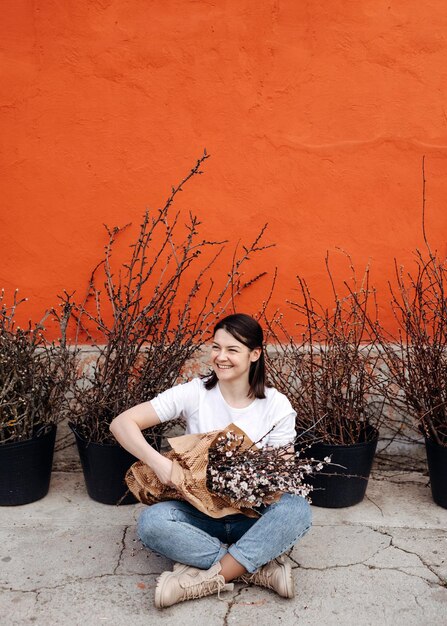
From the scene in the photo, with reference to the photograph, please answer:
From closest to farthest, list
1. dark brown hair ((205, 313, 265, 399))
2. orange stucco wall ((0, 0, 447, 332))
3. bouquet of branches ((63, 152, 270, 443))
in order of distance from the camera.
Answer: dark brown hair ((205, 313, 265, 399)) < bouquet of branches ((63, 152, 270, 443)) < orange stucco wall ((0, 0, 447, 332))

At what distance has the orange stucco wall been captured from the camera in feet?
13.0

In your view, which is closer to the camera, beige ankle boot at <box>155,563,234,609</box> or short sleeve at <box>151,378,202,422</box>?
beige ankle boot at <box>155,563,234,609</box>

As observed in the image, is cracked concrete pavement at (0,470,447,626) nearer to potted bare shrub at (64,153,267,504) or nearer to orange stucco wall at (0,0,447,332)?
potted bare shrub at (64,153,267,504)

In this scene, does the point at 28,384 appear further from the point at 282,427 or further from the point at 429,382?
the point at 429,382

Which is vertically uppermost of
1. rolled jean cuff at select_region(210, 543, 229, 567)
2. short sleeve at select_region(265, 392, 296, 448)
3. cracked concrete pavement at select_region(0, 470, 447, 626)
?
short sleeve at select_region(265, 392, 296, 448)

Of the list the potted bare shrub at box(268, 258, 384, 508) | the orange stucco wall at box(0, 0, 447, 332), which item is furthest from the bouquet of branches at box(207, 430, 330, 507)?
the orange stucco wall at box(0, 0, 447, 332)

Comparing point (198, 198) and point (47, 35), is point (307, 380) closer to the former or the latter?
point (198, 198)

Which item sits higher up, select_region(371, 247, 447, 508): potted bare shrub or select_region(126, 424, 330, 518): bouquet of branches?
select_region(371, 247, 447, 508): potted bare shrub

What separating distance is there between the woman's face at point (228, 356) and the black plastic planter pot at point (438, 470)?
1.34m

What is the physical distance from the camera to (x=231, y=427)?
2.89 metres

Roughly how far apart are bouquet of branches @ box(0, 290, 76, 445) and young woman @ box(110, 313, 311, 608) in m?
0.85

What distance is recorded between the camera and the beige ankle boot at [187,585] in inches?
107

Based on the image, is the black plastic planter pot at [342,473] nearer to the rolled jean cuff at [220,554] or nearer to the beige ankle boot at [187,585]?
the rolled jean cuff at [220,554]

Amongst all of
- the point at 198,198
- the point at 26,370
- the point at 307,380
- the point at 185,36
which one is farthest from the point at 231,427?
the point at 185,36
